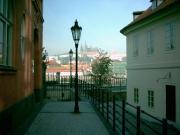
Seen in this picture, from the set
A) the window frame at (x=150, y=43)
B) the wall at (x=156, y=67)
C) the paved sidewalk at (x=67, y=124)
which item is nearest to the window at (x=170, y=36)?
the wall at (x=156, y=67)

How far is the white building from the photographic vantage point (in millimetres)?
19675

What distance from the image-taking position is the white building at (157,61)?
19675 millimetres

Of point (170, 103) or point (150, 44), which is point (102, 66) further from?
point (170, 103)

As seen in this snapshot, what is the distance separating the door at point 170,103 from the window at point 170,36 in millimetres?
2515

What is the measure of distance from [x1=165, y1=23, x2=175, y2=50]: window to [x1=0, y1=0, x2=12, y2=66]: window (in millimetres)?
13746

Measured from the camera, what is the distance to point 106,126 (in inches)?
435

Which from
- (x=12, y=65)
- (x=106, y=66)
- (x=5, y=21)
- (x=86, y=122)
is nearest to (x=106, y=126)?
(x=86, y=122)

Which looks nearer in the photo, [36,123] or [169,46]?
[36,123]

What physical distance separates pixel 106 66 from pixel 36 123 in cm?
4254

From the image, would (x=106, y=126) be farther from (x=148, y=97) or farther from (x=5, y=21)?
(x=148, y=97)

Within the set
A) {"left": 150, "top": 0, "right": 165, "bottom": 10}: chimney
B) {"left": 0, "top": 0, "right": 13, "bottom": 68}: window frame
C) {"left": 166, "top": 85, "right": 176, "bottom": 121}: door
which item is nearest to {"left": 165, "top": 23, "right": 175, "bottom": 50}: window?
{"left": 166, "top": 85, "right": 176, "bottom": 121}: door

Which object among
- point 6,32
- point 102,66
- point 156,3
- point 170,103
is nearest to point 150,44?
point 156,3

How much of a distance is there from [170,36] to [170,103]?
414 centimetres

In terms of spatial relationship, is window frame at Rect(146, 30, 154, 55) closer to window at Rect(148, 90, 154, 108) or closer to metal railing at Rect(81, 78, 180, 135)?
window at Rect(148, 90, 154, 108)
